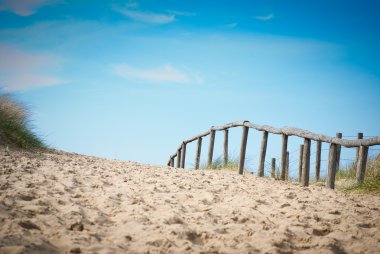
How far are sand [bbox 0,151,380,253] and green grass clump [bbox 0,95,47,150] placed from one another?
3.88 metres

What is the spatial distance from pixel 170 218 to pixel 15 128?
7477mm

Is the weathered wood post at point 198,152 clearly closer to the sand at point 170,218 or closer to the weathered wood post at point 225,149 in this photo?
the weathered wood post at point 225,149

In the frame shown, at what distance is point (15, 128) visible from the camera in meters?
9.50

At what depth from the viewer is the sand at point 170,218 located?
3078 mm

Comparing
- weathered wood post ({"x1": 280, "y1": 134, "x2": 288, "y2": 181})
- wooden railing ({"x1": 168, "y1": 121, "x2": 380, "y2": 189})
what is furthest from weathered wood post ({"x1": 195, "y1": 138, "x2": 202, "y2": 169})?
weathered wood post ({"x1": 280, "y1": 134, "x2": 288, "y2": 181})

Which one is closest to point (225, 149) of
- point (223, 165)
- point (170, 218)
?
point (223, 165)

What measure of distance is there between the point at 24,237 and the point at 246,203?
2.69 meters

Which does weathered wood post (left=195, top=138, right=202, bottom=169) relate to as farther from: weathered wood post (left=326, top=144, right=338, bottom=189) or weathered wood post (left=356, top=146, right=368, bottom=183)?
weathered wood post (left=356, top=146, right=368, bottom=183)

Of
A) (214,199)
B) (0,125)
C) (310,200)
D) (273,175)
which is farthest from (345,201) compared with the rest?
(0,125)

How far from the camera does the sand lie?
3078mm

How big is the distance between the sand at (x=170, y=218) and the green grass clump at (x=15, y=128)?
153 inches

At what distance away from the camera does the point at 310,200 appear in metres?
4.83

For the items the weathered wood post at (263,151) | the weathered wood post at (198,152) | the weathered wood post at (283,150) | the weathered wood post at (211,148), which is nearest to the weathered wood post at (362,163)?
the weathered wood post at (283,150)

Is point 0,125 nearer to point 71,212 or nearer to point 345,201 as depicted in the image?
point 71,212
